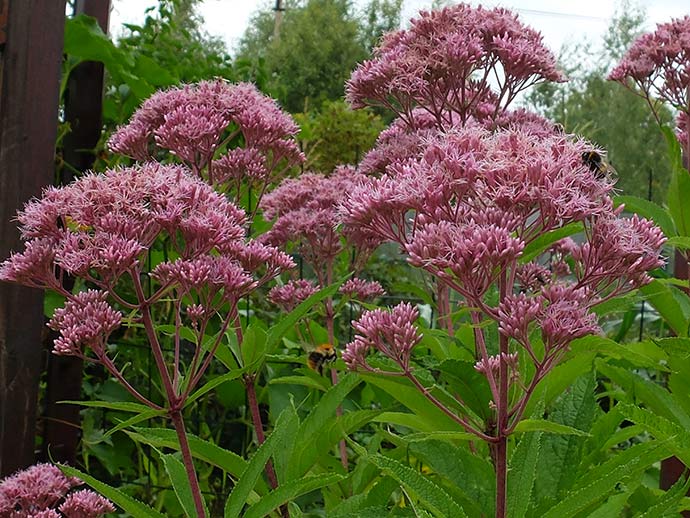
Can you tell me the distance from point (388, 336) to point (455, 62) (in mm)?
762

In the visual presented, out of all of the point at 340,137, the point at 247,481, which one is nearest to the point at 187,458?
the point at 247,481

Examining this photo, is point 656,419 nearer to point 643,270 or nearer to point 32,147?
point 643,270

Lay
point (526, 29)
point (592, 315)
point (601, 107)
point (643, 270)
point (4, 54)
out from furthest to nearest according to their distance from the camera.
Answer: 1. point (601, 107)
2. point (4, 54)
3. point (526, 29)
4. point (643, 270)
5. point (592, 315)

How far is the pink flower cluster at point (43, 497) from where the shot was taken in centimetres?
187

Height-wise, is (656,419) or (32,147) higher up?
(32,147)

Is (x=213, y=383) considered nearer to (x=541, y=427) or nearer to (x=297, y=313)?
(x=297, y=313)

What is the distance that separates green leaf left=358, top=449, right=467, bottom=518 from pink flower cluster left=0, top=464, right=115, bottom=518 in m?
0.82

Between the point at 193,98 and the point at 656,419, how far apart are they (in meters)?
1.29

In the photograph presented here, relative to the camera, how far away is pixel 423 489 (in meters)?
1.36

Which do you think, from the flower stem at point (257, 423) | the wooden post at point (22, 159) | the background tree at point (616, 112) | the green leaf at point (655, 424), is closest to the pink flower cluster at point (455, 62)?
the flower stem at point (257, 423)

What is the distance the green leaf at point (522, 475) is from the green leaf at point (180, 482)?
60 cm

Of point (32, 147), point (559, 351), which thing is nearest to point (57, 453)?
point (32, 147)

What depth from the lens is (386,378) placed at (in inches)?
60.3

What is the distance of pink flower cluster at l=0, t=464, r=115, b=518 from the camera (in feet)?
6.13
